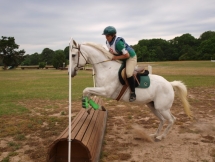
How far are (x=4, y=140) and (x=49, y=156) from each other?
258 cm

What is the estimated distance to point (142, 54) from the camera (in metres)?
77.1

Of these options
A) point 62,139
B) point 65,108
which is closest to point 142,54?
point 65,108

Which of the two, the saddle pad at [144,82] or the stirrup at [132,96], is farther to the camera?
the saddle pad at [144,82]

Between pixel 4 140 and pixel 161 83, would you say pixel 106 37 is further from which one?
pixel 4 140

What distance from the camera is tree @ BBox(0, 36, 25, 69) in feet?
204

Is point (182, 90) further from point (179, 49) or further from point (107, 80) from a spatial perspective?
point (179, 49)

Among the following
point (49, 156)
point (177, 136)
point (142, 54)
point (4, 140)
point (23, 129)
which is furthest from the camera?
point (142, 54)

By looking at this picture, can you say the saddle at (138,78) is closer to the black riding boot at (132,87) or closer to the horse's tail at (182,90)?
the black riding boot at (132,87)

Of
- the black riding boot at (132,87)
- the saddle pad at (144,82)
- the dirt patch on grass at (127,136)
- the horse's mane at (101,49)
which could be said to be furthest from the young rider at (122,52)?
the dirt patch on grass at (127,136)

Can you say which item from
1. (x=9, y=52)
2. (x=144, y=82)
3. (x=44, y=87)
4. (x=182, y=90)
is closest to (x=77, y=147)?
(x=144, y=82)

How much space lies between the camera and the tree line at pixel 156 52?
6222cm

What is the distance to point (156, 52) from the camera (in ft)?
270

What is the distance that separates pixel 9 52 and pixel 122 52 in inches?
2630

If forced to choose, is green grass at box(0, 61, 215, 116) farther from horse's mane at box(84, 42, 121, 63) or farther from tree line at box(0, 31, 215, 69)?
tree line at box(0, 31, 215, 69)
